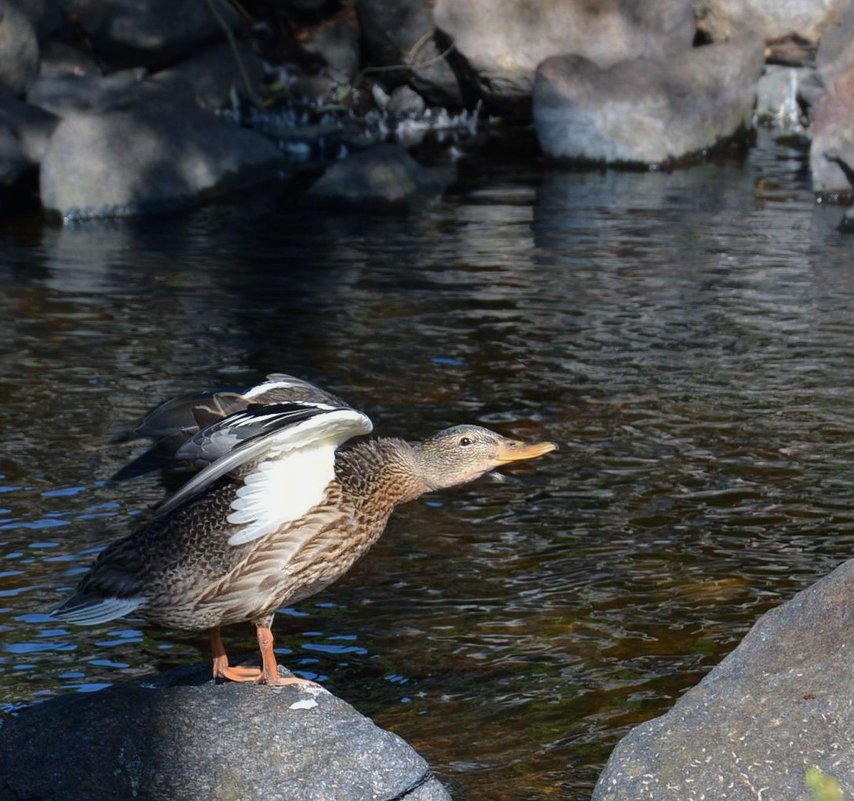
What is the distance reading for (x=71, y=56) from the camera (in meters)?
17.8

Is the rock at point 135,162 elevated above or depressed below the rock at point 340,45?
below

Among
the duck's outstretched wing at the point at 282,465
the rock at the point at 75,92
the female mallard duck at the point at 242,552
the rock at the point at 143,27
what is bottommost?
the female mallard duck at the point at 242,552

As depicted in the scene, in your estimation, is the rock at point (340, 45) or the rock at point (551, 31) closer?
the rock at point (551, 31)

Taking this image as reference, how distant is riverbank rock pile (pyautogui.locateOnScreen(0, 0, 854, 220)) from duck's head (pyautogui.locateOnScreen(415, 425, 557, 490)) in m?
9.49

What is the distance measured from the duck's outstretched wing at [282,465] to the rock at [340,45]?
15431 millimetres

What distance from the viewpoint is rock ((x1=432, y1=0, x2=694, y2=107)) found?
17.5m

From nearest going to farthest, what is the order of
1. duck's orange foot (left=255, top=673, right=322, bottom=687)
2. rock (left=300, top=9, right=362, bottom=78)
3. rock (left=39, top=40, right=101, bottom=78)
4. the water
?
duck's orange foot (left=255, top=673, right=322, bottom=687) < the water < rock (left=39, top=40, right=101, bottom=78) < rock (left=300, top=9, right=362, bottom=78)

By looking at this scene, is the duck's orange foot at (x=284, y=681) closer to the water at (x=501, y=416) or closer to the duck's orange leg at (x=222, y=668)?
the duck's orange leg at (x=222, y=668)

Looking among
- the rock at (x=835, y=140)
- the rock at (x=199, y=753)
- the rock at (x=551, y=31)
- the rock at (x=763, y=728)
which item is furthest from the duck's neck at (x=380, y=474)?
the rock at (x=551, y=31)

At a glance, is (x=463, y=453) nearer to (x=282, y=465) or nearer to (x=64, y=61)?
(x=282, y=465)

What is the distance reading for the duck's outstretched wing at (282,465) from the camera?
4.52m

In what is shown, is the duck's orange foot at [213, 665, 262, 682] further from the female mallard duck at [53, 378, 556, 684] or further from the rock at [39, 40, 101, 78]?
the rock at [39, 40, 101, 78]

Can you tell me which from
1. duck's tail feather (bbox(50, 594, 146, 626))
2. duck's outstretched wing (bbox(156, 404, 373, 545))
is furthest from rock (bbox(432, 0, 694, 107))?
duck's tail feather (bbox(50, 594, 146, 626))

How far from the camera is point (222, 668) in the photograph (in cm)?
492
